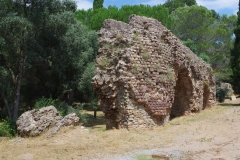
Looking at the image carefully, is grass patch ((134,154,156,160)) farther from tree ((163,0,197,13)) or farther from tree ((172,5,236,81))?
tree ((163,0,197,13))

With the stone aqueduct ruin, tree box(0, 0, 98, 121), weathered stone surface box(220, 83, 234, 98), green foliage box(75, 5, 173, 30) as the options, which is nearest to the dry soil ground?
the stone aqueduct ruin

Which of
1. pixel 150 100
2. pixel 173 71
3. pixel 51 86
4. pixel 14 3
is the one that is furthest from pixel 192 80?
pixel 14 3

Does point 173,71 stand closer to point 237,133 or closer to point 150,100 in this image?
point 150,100

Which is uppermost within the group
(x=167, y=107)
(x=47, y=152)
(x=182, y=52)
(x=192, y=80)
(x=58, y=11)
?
(x=58, y=11)

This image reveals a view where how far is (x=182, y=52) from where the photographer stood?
46.7ft

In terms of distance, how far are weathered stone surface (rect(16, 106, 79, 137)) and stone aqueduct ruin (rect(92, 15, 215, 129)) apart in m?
1.61

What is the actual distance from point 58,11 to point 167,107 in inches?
325

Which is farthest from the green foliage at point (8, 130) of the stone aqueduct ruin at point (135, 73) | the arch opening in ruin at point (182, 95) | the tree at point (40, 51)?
the arch opening in ruin at point (182, 95)

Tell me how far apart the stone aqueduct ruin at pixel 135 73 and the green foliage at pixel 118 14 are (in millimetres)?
12047

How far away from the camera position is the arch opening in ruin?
15688mm

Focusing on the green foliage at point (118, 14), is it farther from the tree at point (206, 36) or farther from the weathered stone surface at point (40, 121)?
the weathered stone surface at point (40, 121)

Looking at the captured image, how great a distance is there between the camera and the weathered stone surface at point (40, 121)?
9.99 metres

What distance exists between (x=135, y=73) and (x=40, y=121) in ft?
12.2

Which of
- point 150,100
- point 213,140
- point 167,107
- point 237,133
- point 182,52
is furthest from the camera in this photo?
point 182,52
